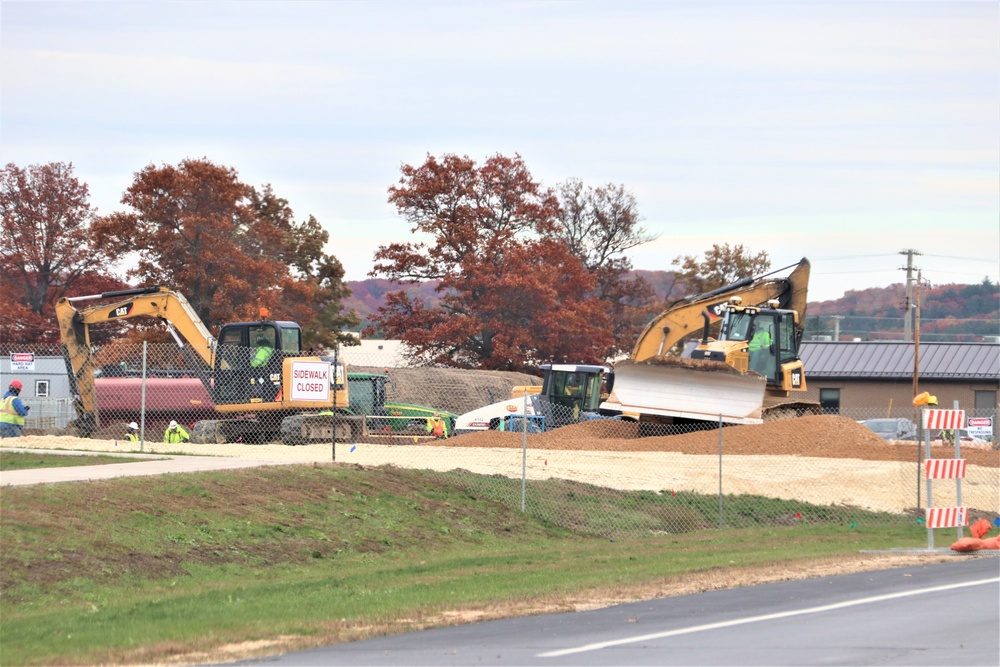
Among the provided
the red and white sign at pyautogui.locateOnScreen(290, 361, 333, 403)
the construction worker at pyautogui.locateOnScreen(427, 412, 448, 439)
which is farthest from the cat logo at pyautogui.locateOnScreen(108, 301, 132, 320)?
the construction worker at pyautogui.locateOnScreen(427, 412, 448, 439)

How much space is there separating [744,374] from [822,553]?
14.5 meters

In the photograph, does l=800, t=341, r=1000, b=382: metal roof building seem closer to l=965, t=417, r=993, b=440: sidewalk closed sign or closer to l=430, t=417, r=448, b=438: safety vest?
l=965, t=417, r=993, b=440: sidewalk closed sign

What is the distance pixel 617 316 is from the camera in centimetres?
6600

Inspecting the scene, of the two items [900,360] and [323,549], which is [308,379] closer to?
[323,549]

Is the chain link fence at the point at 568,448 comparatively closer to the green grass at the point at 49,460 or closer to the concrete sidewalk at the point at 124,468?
the concrete sidewalk at the point at 124,468

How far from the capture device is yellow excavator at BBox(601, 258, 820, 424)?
31.2 metres

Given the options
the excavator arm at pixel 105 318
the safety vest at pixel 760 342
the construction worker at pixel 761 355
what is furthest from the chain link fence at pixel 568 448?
the safety vest at pixel 760 342

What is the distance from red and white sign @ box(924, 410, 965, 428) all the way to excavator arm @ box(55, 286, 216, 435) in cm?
2097

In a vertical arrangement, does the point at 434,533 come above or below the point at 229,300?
below

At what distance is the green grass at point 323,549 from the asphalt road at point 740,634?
0.83 meters

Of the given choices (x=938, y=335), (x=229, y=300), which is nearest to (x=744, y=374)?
(x=229, y=300)

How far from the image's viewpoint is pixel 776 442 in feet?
96.5

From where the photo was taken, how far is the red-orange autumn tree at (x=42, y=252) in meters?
54.6

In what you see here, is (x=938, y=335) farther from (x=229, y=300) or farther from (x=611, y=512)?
(x=611, y=512)
